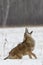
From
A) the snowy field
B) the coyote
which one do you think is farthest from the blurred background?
the coyote

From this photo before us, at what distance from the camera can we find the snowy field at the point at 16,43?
3543mm

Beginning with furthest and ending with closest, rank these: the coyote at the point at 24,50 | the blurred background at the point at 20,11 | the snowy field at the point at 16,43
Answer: the blurred background at the point at 20,11
the coyote at the point at 24,50
the snowy field at the point at 16,43

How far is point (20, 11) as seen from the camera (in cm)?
625

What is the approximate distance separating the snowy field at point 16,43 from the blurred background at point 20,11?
22.5 inches

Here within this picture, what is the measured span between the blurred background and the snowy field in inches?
22.5

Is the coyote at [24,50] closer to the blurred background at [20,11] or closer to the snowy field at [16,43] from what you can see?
the snowy field at [16,43]

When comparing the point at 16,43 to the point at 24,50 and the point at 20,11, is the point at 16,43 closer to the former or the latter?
the point at 24,50

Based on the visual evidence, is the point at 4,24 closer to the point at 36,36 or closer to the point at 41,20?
the point at 41,20

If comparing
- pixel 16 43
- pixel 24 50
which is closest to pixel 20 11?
pixel 16 43

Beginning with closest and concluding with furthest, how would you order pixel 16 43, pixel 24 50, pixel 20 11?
1. pixel 24 50
2. pixel 16 43
3. pixel 20 11

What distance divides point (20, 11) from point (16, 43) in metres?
1.79

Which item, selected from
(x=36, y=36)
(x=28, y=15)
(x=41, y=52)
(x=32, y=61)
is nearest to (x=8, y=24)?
(x=28, y=15)

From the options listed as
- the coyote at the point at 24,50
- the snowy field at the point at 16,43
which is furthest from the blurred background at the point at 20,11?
the coyote at the point at 24,50

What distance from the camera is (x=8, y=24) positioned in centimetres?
609
